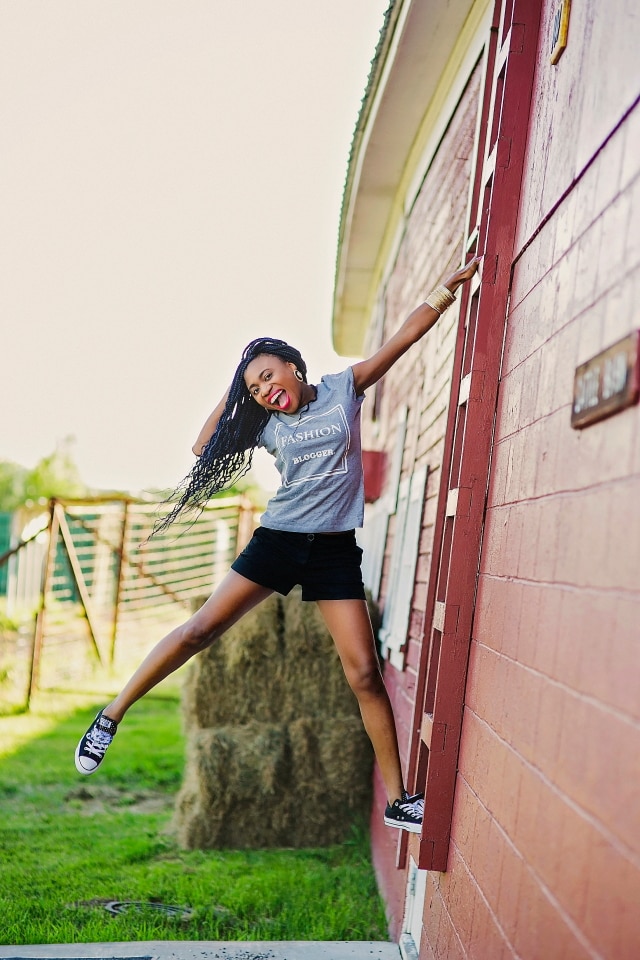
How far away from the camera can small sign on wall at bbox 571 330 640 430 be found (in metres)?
1.49

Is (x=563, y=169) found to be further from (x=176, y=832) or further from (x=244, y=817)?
(x=176, y=832)

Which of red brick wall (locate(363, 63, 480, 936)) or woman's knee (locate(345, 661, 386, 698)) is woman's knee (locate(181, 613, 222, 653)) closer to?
woman's knee (locate(345, 661, 386, 698))

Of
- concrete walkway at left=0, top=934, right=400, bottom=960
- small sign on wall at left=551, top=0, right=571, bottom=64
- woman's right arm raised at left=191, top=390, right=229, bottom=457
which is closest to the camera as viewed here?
small sign on wall at left=551, top=0, right=571, bottom=64

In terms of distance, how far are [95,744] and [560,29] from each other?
291 cm

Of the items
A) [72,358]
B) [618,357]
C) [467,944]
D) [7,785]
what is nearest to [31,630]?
[7,785]

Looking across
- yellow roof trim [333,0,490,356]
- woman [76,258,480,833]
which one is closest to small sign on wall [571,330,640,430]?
woman [76,258,480,833]

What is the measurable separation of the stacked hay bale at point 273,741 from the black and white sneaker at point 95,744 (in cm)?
163

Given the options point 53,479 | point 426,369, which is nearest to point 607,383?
point 426,369

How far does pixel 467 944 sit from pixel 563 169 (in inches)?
79.2

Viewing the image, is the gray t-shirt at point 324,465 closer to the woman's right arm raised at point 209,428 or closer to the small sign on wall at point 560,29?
the woman's right arm raised at point 209,428

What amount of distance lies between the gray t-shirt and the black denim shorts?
44 millimetres

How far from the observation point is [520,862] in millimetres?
1992

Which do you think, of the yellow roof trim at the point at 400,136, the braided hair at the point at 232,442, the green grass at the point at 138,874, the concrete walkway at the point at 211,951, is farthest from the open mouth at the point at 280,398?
the green grass at the point at 138,874

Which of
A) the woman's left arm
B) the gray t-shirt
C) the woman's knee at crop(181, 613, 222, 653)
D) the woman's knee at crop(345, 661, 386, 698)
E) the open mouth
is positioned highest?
the woman's left arm
